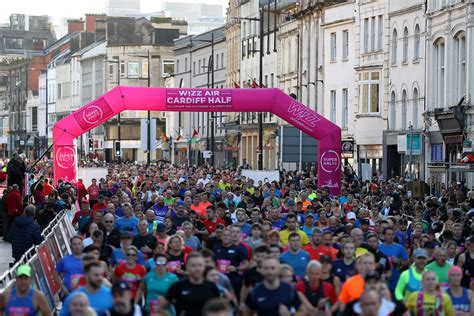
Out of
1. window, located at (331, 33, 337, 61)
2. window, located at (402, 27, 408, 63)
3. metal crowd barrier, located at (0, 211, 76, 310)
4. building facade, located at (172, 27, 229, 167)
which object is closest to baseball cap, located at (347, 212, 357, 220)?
metal crowd barrier, located at (0, 211, 76, 310)

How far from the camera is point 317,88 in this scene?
67438 millimetres

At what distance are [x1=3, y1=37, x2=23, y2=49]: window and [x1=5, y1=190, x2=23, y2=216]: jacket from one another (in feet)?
511

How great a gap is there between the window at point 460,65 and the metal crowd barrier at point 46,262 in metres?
21.3

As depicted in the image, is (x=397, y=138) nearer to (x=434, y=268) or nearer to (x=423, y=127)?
(x=423, y=127)

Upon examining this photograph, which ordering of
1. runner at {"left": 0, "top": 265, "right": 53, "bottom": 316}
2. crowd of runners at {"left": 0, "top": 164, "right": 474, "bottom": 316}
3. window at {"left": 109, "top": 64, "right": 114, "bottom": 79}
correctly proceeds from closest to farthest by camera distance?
1. crowd of runners at {"left": 0, "top": 164, "right": 474, "bottom": 316}
2. runner at {"left": 0, "top": 265, "right": 53, "bottom": 316}
3. window at {"left": 109, "top": 64, "right": 114, "bottom": 79}

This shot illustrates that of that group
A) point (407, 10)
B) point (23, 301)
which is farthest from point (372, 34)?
point (23, 301)

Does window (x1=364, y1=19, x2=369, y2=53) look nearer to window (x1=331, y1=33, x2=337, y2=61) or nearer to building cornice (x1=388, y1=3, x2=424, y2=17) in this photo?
building cornice (x1=388, y1=3, x2=424, y2=17)

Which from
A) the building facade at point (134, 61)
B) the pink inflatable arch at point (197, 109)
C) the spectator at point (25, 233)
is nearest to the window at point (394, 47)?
the pink inflatable arch at point (197, 109)

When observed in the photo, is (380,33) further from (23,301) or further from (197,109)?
(23,301)

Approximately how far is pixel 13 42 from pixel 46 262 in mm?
169835

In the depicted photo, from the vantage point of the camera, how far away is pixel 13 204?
33719 millimetres

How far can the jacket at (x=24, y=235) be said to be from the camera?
23578mm

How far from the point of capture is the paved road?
2781 cm

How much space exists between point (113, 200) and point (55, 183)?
1455 cm
